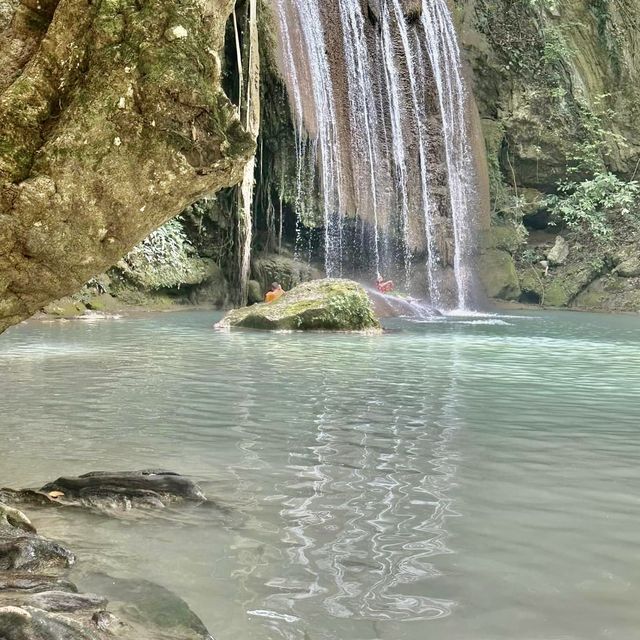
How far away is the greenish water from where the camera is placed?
8.66 ft

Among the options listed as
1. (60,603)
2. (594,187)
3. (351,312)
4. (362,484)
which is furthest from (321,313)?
(594,187)

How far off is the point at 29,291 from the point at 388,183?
19853mm

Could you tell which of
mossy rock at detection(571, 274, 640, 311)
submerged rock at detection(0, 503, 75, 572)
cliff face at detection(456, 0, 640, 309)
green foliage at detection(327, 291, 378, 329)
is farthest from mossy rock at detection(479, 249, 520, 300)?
submerged rock at detection(0, 503, 75, 572)

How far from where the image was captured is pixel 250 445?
5043 mm

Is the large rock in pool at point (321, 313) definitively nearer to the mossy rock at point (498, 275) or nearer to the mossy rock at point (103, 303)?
the mossy rock at point (103, 303)

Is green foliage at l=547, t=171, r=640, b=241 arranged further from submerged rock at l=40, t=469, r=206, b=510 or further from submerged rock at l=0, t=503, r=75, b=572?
submerged rock at l=0, t=503, r=75, b=572

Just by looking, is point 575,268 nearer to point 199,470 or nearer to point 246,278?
point 246,278

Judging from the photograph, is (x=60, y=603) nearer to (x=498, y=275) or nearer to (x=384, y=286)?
(x=384, y=286)

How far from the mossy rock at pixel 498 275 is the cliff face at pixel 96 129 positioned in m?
22.2

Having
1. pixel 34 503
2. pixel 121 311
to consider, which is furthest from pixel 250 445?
pixel 121 311

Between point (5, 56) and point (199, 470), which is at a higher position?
point (5, 56)

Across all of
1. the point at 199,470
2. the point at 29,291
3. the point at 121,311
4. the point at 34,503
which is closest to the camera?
the point at 29,291

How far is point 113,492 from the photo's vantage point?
12.2ft

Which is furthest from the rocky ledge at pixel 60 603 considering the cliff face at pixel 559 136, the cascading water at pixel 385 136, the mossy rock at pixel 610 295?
the mossy rock at pixel 610 295
